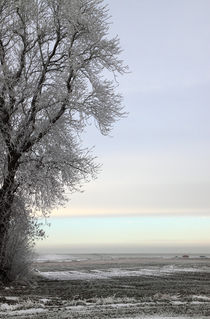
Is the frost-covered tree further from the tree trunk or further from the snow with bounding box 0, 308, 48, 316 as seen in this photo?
the snow with bounding box 0, 308, 48, 316

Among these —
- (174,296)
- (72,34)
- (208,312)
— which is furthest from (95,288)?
(72,34)

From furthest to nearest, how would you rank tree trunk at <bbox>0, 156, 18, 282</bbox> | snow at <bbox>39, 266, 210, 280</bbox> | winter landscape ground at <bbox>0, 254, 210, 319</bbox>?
snow at <bbox>39, 266, 210, 280</bbox> → tree trunk at <bbox>0, 156, 18, 282</bbox> → winter landscape ground at <bbox>0, 254, 210, 319</bbox>

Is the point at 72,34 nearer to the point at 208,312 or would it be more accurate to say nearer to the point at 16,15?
the point at 16,15

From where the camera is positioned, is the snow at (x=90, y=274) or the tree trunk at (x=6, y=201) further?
the snow at (x=90, y=274)

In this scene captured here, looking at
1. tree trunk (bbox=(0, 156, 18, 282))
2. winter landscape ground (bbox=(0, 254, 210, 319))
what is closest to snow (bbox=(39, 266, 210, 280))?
winter landscape ground (bbox=(0, 254, 210, 319))

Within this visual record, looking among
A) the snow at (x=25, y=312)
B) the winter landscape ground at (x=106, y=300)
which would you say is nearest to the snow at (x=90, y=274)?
the winter landscape ground at (x=106, y=300)

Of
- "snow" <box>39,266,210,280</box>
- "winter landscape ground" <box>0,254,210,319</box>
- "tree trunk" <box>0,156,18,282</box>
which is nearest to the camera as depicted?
"winter landscape ground" <box>0,254,210,319</box>

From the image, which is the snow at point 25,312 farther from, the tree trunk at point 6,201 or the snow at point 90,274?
the snow at point 90,274

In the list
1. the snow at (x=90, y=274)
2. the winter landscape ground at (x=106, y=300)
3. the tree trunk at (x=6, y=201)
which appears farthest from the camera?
the snow at (x=90, y=274)

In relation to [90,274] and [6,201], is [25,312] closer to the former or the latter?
[6,201]

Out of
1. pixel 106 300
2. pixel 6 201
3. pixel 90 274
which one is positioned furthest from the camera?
pixel 90 274

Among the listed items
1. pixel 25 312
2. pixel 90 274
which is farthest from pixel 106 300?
pixel 90 274

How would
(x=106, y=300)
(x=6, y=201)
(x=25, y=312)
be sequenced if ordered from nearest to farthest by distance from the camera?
(x=25, y=312)
(x=106, y=300)
(x=6, y=201)

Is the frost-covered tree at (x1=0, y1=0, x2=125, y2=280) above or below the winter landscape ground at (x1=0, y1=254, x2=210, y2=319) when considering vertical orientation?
above
